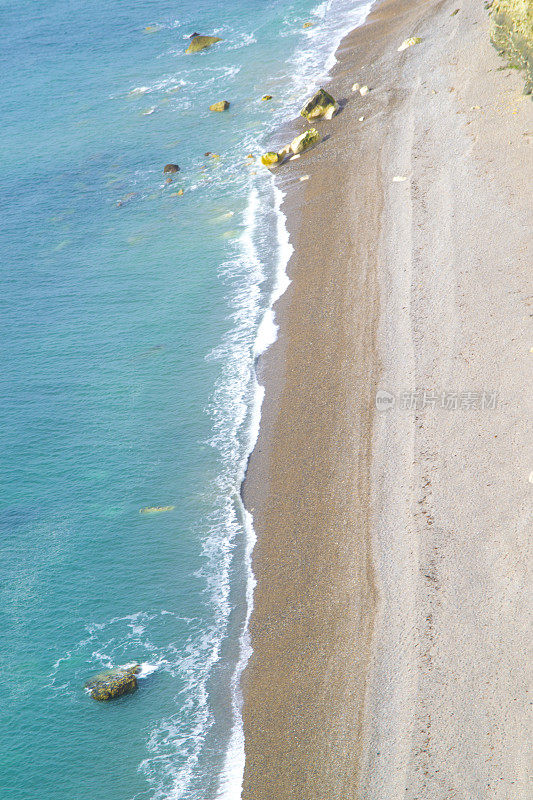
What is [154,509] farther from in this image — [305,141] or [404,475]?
[305,141]

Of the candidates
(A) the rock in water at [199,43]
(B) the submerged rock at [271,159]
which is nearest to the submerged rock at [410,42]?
(B) the submerged rock at [271,159]

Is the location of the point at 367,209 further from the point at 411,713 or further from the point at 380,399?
the point at 411,713

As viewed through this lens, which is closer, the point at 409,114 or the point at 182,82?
the point at 409,114

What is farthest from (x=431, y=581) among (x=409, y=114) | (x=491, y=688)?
(x=409, y=114)

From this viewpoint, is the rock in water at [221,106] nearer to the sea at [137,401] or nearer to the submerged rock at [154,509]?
the sea at [137,401]

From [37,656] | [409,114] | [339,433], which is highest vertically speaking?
[409,114]

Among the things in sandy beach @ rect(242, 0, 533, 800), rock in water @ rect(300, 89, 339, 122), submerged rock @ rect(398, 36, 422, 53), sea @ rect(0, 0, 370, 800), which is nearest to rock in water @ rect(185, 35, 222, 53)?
sea @ rect(0, 0, 370, 800)
